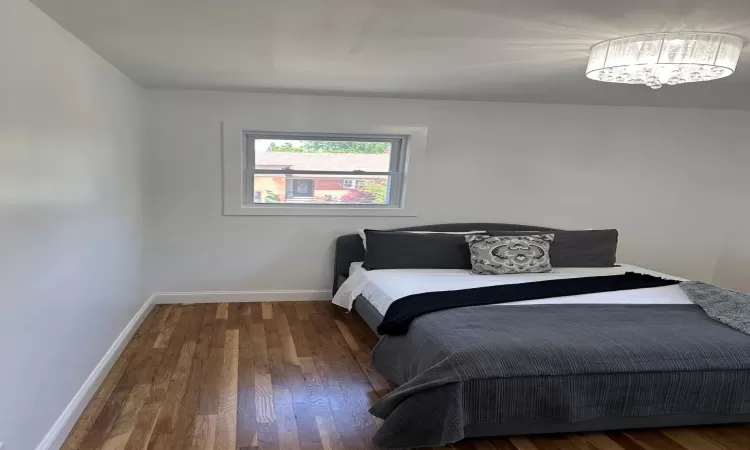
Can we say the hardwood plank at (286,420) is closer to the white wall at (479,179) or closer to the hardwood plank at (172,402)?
the hardwood plank at (172,402)

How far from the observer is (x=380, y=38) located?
2.16 m

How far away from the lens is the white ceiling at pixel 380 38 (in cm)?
174

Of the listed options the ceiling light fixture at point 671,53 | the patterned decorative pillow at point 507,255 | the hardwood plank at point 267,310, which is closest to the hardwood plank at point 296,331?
the hardwood plank at point 267,310

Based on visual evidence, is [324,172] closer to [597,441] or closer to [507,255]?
[507,255]

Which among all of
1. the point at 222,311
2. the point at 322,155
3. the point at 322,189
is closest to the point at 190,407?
the point at 222,311

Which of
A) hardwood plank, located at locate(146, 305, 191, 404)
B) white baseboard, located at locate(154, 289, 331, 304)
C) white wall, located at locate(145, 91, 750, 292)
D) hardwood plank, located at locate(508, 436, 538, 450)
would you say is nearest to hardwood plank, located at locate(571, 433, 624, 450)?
hardwood plank, located at locate(508, 436, 538, 450)

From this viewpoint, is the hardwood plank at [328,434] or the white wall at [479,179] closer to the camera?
the hardwood plank at [328,434]

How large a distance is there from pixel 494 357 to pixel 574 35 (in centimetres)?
141

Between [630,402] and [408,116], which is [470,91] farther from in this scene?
[630,402]

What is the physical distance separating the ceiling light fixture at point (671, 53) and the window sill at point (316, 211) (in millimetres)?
2397

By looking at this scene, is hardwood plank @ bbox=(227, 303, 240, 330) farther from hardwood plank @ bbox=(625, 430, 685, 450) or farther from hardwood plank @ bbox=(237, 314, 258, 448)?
hardwood plank @ bbox=(625, 430, 685, 450)

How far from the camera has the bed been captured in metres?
2.15

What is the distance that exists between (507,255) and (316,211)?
5.30ft

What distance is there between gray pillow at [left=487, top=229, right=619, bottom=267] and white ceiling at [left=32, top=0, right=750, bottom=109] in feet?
4.06
